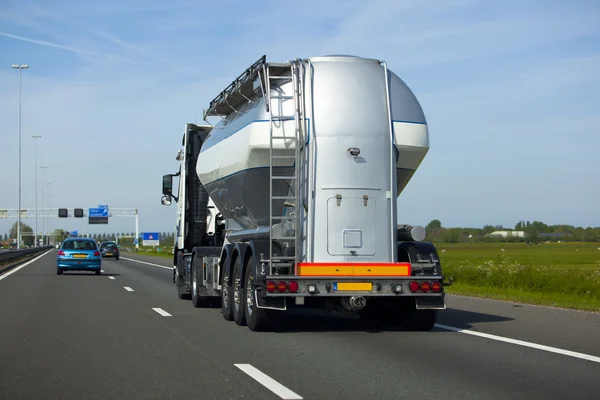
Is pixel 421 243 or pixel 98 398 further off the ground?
pixel 421 243

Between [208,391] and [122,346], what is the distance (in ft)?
12.0

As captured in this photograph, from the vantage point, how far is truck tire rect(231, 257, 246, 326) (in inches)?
534

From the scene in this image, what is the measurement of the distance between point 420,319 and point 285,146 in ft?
10.5

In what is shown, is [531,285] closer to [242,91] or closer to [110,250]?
[242,91]

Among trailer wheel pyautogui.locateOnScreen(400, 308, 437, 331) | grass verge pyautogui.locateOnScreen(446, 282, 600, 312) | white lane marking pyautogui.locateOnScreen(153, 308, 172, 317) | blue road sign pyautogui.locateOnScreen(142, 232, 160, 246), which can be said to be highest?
blue road sign pyautogui.locateOnScreen(142, 232, 160, 246)

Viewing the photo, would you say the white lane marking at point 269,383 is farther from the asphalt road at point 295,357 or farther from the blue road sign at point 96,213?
the blue road sign at point 96,213

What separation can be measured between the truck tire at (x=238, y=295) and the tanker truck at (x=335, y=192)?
0.04 m

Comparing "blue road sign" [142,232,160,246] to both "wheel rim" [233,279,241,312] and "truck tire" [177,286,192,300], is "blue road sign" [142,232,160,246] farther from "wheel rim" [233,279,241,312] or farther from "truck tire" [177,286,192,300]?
"wheel rim" [233,279,241,312]

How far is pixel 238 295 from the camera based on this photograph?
551 inches

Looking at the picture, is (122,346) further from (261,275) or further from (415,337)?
(415,337)

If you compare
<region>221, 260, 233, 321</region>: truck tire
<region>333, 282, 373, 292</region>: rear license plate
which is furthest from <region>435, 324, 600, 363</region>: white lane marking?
<region>221, 260, 233, 321</region>: truck tire

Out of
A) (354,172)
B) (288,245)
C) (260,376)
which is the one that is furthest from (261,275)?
(260,376)

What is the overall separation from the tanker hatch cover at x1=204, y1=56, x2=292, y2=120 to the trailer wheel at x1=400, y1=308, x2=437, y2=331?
3880mm

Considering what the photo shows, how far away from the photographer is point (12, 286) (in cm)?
2636
